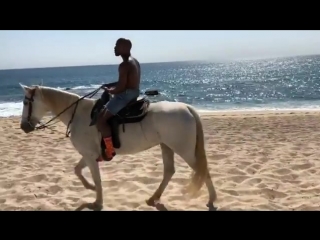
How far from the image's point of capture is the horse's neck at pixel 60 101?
4793 millimetres

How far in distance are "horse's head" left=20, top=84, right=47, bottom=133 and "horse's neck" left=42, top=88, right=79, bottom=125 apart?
94mm

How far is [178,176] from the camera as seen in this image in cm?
598

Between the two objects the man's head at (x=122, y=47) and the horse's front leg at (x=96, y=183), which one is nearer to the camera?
the man's head at (x=122, y=47)

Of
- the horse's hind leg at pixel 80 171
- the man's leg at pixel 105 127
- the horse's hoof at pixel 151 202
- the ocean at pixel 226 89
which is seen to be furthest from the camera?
the ocean at pixel 226 89

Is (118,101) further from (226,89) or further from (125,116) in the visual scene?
(226,89)

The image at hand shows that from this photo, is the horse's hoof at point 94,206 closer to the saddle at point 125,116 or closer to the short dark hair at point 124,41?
the saddle at point 125,116

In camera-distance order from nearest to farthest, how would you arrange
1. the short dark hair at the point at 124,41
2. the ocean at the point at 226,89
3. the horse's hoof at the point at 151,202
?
1. the short dark hair at the point at 124,41
2. the horse's hoof at the point at 151,202
3. the ocean at the point at 226,89

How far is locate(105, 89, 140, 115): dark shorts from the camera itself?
4.49 meters

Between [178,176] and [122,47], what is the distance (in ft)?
8.41

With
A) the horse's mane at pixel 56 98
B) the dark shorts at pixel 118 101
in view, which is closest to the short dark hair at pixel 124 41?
the dark shorts at pixel 118 101

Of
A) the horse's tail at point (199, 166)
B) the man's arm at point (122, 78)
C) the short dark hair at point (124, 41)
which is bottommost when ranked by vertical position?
the horse's tail at point (199, 166)

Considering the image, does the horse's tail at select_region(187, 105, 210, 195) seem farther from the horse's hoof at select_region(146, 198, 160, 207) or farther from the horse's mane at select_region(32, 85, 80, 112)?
the horse's mane at select_region(32, 85, 80, 112)

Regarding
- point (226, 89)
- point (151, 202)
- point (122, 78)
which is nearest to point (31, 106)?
point (122, 78)
